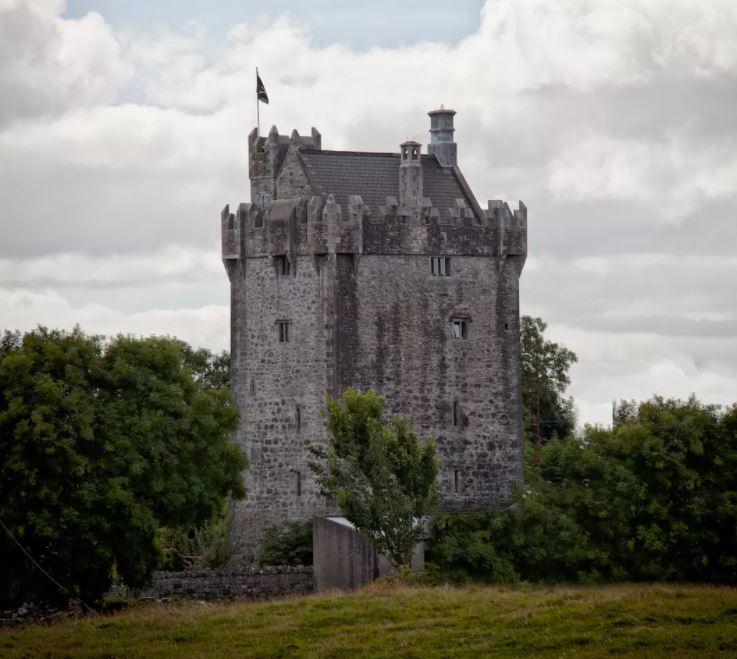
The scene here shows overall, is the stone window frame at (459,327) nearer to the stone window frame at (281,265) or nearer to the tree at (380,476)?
the stone window frame at (281,265)

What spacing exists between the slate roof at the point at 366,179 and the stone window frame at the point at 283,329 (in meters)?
5.01

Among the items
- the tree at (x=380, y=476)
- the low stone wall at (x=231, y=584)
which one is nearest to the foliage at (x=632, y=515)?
the tree at (x=380, y=476)

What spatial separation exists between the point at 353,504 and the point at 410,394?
41.4 ft

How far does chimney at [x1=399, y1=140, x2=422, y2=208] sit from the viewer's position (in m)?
86.6

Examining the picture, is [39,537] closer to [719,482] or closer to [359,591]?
[359,591]

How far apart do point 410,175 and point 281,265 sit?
6.26 meters

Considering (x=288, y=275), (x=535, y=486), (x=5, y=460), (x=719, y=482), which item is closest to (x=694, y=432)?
(x=719, y=482)

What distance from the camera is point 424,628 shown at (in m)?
60.3

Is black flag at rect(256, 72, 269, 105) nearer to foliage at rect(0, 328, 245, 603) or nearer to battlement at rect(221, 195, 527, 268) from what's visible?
battlement at rect(221, 195, 527, 268)

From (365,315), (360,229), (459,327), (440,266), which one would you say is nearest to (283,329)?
(365,315)

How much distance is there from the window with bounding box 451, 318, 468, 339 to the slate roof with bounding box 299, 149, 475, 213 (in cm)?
455

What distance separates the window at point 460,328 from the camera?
86912mm

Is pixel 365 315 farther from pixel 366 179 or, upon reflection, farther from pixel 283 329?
pixel 366 179

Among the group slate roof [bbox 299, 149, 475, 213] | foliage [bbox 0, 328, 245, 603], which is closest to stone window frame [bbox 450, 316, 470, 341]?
slate roof [bbox 299, 149, 475, 213]
